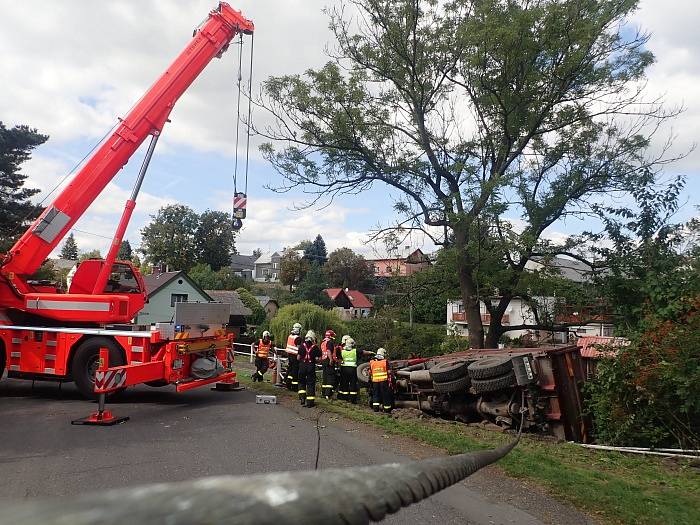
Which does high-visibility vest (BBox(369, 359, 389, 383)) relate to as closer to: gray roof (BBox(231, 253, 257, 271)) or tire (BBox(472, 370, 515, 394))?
tire (BBox(472, 370, 515, 394))

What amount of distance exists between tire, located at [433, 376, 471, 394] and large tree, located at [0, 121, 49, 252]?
Answer: 3060 cm

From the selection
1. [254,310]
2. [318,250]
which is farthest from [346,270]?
[254,310]

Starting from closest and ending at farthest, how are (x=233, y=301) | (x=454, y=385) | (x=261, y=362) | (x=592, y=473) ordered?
(x=592, y=473), (x=454, y=385), (x=261, y=362), (x=233, y=301)

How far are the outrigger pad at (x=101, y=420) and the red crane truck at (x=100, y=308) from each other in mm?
786

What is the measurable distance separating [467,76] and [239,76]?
6.59m

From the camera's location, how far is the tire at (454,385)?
436 inches

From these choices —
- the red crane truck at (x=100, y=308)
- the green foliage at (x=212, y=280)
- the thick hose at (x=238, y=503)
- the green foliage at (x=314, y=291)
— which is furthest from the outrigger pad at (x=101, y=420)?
the green foliage at (x=212, y=280)

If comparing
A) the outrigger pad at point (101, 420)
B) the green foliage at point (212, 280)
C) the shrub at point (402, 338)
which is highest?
the green foliage at point (212, 280)

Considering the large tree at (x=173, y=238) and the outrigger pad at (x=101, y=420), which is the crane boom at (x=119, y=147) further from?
the large tree at (x=173, y=238)

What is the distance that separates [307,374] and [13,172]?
101 feet

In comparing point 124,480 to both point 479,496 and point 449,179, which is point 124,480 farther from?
point 449,179

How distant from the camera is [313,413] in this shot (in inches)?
421

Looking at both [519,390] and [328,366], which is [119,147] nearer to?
[328,366]

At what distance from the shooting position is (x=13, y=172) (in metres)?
34.2
